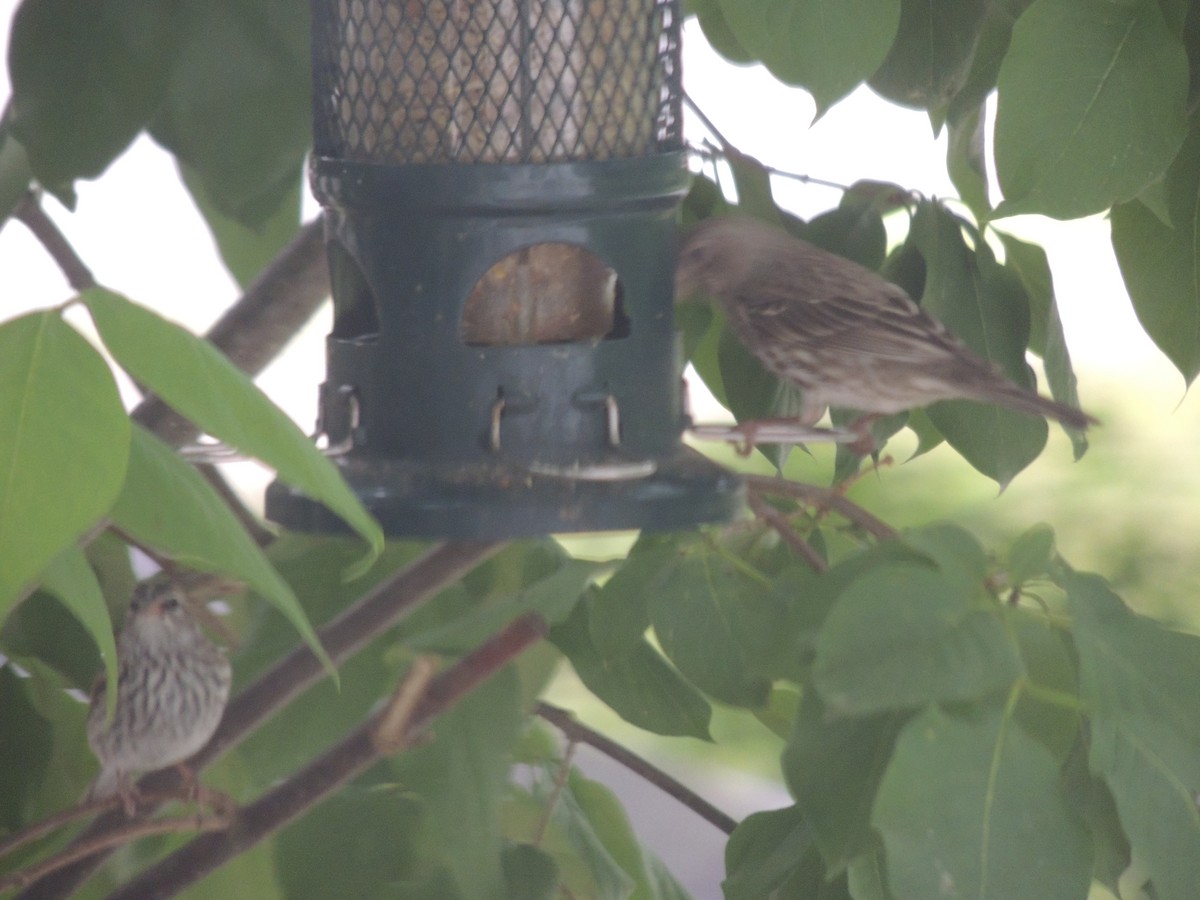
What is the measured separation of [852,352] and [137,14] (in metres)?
1.62

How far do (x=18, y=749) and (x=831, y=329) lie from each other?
1898 millimetres

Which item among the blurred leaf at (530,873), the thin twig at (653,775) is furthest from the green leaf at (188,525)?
the thin twig at (653,775)

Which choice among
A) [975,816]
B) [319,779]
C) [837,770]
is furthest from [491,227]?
[975,816]

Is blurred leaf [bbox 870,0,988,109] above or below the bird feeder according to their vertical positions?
above

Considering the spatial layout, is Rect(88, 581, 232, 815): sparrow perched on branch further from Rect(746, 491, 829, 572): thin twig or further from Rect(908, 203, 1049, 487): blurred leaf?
Rect(908, 203, 1049, 487): blurred leaf

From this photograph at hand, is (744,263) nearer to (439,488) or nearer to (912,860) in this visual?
(439,488)

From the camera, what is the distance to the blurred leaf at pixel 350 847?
8.23 feet

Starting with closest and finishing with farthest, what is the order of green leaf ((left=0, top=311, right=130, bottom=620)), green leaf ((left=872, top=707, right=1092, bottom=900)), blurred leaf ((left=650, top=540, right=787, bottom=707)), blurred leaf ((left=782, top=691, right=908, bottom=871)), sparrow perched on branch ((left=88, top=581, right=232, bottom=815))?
green leaf ((left=0, top=311, right=130, bottom=620)) < green leaf ((left=872, top=707, right=1092, bottom=900)) < blurred leaf ((left=782, top=691, right=908, bottom=871)) < blurred leaf ((left=650, top=540, right=787, bottom=707)) < sparrow perched on branch ((left=88, top=581, right=232, bottom=815))

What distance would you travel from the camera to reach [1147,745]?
5.57ft

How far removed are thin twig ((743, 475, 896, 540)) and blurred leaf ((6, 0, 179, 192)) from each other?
4.21ft

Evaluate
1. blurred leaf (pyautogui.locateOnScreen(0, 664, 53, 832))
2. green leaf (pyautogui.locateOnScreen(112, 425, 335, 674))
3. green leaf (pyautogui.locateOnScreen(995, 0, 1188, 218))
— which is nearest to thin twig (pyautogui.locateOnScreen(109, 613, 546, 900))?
blurred leaf (pyautogui.locateOnScreen(0, 664, 53, 832))

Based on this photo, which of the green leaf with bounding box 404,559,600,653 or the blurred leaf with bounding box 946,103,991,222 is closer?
the green leaf with bounding box 404,559,600,653

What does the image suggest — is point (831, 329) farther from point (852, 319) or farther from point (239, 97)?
point (239, 97)

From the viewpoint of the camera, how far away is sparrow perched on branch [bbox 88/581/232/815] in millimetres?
3814
